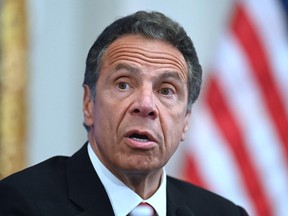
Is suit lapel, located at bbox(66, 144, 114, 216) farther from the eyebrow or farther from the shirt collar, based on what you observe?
the eyebrow

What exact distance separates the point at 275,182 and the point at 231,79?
0.55m

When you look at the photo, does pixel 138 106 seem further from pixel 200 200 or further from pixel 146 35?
pixel 200 200

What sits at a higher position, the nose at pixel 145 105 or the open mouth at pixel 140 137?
the nose at pixel 145 105

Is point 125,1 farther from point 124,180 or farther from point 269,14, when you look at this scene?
point 124,180

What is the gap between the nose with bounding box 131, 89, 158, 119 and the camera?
2.11 meters

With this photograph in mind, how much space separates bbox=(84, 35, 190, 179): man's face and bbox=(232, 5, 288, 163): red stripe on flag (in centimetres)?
179

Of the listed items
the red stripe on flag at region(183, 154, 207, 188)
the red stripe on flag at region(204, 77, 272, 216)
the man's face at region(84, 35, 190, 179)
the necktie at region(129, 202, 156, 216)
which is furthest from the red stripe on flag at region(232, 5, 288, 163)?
the necktie at region(129, 202, 156, 216)

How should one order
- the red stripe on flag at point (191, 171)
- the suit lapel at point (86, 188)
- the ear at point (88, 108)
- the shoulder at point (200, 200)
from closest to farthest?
the suit lapel at point (86, 188) < the ear at point (88, 108) < the shoulder at point (200, 200) < the red stripe on flag at point (191, 171)

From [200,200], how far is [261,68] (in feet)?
5.46

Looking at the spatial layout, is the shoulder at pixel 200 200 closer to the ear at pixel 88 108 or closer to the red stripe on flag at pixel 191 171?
the ear at pixel 88 108

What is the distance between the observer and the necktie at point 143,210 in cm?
220

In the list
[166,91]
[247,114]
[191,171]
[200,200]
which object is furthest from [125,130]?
[247,114]

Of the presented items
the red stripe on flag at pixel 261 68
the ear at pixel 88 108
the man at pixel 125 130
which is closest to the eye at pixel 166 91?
the man at pixel 125 130

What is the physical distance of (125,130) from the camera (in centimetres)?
213
